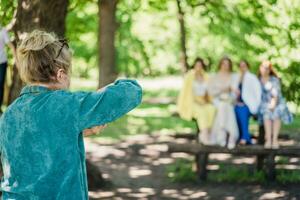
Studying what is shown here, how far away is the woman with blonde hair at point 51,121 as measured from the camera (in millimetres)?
2402

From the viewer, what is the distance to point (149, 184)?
373 inches

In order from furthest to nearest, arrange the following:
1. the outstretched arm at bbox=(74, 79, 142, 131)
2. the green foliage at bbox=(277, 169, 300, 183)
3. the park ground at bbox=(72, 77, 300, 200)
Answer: the green foliage at bbox=(277, 169, 300, 183), the park ground at bbox=(72, 77, 300, 200), the outstretched arm at bbox=(74, 79, 142, 131)

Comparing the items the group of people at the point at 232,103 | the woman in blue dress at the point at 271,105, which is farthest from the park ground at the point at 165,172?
the woman in blue dress at the point at 271,105

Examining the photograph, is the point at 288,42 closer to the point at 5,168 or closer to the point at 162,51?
the point at 5,168

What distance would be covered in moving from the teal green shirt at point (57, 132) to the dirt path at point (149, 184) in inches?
239

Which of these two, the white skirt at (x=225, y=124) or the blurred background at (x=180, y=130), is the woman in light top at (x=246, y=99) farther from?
the blurred background at (x=180, y=130)

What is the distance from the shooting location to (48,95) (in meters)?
2.45

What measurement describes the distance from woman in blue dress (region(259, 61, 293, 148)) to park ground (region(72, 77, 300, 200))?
0.69 m

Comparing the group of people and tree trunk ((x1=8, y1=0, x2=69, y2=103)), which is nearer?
tree trunk ((x1=8, y1=0, x2=69, y2=103))

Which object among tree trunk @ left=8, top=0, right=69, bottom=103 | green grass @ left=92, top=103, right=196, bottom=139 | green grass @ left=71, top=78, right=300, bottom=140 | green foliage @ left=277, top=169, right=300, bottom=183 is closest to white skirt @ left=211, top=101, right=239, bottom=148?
green foliage @ left=277, top=169, right=300, bottom=183

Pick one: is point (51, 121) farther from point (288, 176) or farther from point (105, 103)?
point (288, 176)

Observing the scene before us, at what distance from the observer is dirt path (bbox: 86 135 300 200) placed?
866 cm

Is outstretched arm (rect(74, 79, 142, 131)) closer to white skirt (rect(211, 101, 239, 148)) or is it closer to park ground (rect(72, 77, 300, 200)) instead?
park ground (rect(72, 77, 300, 200))

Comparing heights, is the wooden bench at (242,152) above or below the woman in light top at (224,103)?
below
